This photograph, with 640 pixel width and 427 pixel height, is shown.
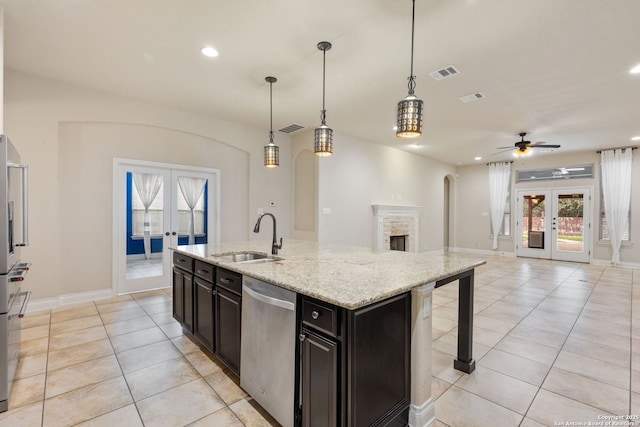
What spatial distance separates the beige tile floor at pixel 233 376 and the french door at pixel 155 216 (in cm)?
Result: 66

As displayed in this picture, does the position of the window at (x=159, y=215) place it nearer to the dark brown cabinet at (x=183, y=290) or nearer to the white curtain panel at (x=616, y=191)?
the dark brown cabinet at (x=183, y=290)

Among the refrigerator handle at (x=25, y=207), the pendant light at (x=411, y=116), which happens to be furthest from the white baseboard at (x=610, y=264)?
the refrigerator handle at (x=25, y=207)

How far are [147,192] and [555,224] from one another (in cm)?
981

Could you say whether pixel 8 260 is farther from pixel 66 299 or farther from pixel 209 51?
pixel 66 299

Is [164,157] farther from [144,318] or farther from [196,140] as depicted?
[144,318]

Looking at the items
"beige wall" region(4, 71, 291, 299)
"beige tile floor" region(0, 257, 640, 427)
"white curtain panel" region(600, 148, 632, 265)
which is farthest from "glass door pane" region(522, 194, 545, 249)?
"beige wall" region(4, 71, 291, 299)

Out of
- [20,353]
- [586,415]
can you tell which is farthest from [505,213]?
[20,353]

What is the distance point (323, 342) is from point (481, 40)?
119 inches

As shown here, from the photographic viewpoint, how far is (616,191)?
714 cm

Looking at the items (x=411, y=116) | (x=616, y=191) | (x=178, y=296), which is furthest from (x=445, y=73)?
(x=616, y=191)

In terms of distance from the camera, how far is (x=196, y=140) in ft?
17.0

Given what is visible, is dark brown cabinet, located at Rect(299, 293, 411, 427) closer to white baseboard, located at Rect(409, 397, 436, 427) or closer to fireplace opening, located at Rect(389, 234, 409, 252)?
white baseboard, located at Rect(409, 397, 436, 427)

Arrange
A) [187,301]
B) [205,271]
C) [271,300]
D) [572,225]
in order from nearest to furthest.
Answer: [271,300] < [205,271] < [187,301] < [572,225]

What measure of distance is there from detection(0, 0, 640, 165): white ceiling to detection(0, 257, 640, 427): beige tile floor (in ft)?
9.52
